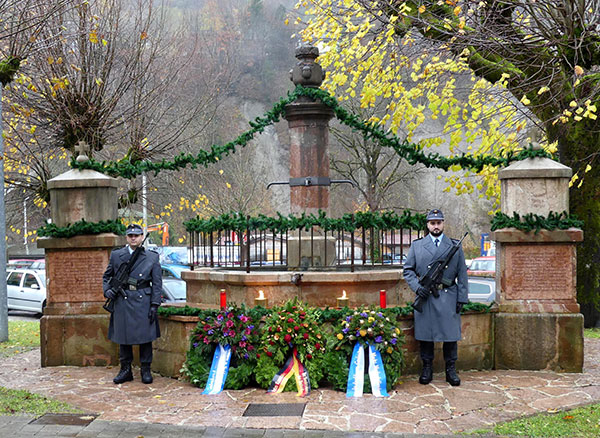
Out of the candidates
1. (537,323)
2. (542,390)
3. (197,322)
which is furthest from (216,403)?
(537,323)

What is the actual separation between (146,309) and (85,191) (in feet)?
7.81

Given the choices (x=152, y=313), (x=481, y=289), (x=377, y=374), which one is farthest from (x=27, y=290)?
(x=377, y=374)

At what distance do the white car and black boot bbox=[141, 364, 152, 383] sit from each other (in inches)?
570

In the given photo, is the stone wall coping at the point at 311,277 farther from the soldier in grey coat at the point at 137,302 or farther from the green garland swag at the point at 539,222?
the green garland swag at the point at 539,222

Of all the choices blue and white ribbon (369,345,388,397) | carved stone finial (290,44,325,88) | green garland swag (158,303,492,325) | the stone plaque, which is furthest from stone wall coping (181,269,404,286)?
carved stone finial (290,44,325,88)

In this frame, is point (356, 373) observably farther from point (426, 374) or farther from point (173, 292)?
point (173, 292)

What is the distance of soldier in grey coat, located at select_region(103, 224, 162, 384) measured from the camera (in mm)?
8445

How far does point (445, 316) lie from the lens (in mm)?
8156

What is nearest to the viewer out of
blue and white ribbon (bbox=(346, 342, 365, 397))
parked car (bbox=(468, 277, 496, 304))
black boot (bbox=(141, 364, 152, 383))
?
blue and white ribbon (bbox=(346, 342, 365, 397))

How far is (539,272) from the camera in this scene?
30.2ft

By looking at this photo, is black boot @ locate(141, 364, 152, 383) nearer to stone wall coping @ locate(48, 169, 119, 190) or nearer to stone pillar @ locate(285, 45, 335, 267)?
stone pillar @ locate(285, 45, 335, 267)

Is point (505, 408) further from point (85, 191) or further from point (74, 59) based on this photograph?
point (74, 59)

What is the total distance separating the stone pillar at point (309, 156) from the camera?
33.7 feet

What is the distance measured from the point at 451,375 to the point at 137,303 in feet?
12.9
